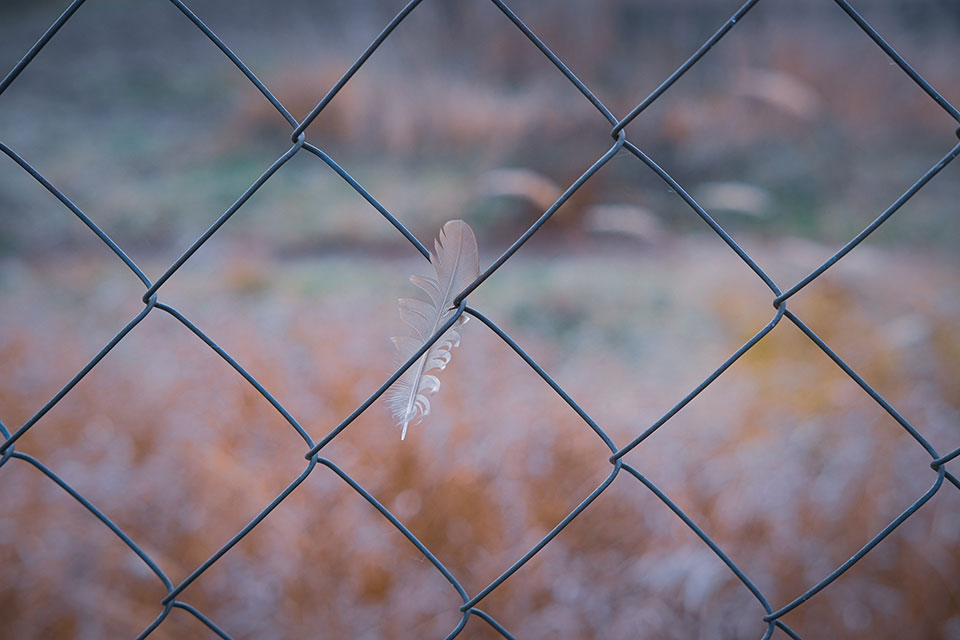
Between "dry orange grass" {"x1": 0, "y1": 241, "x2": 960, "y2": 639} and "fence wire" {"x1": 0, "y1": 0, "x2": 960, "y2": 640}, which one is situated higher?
"dry orange grass" {"x1": 0, "y1": 241, "x2": 960, "y2": 639}

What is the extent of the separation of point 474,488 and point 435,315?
88 centimetres

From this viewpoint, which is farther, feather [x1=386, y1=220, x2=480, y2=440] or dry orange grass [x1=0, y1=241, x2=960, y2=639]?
dry orange grass [x1=0, y1=241, x2=960, y2=639]

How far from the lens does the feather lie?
0.39 metres

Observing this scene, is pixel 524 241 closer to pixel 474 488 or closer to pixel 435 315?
pixel 435 315

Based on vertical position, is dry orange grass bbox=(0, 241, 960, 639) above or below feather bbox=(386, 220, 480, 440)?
above

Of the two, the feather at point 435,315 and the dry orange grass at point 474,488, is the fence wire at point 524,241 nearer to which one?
the feather at point 435,315

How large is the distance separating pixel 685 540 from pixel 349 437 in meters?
0.64

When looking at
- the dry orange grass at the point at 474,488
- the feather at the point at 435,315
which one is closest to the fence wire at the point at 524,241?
the feather at the point at 435,315

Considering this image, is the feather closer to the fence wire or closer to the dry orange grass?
the fence wire

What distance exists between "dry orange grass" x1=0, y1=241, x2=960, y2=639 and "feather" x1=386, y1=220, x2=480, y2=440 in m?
0.72

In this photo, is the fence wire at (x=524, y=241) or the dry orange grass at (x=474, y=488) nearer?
the fence wire at (x=524, y=241)

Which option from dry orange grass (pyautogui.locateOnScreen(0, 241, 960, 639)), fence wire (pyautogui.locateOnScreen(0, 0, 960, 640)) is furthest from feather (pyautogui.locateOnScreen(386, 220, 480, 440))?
dry orange grass (pyautogui.locateOnScreen(0, 241, 960, 639))

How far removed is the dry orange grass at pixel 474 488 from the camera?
106cm

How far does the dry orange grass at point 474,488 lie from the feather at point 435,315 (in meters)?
0.72
